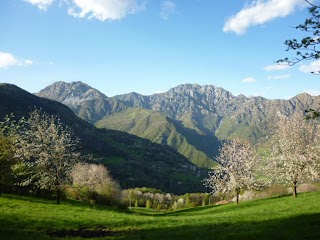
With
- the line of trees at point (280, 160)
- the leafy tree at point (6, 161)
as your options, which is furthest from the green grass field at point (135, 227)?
the line of trees at point (280, 160)

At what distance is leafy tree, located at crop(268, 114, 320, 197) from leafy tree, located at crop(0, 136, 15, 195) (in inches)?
1767

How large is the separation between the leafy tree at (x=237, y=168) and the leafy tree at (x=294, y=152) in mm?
5559

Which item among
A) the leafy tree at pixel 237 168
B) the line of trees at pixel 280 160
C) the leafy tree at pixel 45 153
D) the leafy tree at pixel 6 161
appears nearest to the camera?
the leafy tree at pixel 6 161

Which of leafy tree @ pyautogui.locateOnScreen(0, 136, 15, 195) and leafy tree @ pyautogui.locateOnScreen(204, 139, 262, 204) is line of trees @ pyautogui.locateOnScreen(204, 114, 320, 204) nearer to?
leafy tree @ pyautogui.locateOnScreen(204, 139, 262, 204)

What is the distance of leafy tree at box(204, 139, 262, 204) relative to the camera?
62406mm

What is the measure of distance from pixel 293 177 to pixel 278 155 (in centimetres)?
577

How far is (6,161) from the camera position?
45469mm

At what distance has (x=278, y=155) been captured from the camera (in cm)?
5756

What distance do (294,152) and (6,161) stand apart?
47672 mm

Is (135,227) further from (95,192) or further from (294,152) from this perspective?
(95,192)

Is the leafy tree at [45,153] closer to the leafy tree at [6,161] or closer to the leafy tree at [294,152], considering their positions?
the leafy tree at [6,161]

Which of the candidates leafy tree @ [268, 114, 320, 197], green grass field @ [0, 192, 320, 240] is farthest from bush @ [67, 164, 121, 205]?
leafy tree @ [268, 114, 320, 197]

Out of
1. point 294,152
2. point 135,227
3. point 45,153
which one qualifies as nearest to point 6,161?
point 45,153

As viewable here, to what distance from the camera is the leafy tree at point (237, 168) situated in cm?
6241
